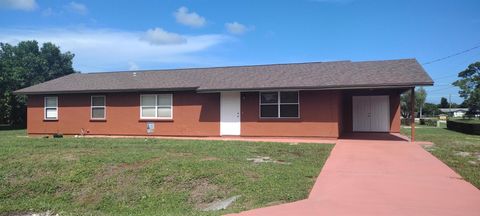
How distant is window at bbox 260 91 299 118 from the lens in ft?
61.0

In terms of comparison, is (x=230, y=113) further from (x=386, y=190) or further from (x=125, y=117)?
(x=386, y=190)

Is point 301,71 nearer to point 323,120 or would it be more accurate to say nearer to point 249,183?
point 323,120

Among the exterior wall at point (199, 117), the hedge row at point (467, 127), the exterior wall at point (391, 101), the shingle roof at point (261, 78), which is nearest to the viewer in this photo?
the shingle roof at point (261, 78)

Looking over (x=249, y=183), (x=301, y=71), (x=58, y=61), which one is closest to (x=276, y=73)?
(x=301, y=71)

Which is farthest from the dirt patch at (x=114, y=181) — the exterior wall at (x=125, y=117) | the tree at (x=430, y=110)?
the tree at (x=430, y=110)

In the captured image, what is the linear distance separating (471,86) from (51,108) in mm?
75628

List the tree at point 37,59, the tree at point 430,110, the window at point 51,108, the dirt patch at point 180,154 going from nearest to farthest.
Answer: the dirt patch at point 180,154 → the window at point 51,108 → the tree at point 37,59 → the tree at point 430,110

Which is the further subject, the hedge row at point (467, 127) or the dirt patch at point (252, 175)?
the hedge row at point (467, 127)

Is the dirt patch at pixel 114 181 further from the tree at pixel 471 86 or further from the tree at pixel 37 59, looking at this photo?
the tree at pixel 471 86

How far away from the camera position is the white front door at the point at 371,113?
71.6ft

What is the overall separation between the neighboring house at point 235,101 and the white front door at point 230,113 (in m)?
0.05

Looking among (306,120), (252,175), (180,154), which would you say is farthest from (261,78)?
(252,175)

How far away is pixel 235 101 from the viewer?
1948 centimetres

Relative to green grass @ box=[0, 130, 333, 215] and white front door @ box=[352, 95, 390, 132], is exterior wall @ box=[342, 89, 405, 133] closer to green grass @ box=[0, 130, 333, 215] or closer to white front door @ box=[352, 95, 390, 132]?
white front door @ box=[352, 95, 390, 132]
